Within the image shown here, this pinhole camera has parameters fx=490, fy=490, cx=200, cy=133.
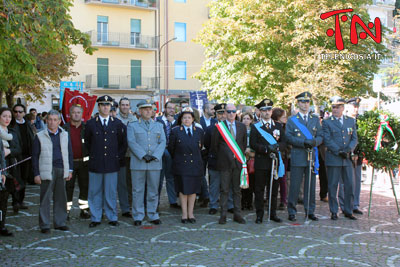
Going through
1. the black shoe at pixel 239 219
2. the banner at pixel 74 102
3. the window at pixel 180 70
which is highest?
the window at pixel 180 70

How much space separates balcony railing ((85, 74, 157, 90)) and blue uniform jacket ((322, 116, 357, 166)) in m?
34.2

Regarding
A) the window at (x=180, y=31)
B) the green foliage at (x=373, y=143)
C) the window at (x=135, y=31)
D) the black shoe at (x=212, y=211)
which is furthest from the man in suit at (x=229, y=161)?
the window at (x=180, y=31)

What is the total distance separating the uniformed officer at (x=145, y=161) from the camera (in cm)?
865

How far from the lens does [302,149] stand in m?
9.05

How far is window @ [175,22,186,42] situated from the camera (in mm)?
44044

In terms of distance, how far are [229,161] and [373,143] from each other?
2.93 m

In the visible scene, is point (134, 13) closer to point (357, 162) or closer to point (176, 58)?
point (176, 58)

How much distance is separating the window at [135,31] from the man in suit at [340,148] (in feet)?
116

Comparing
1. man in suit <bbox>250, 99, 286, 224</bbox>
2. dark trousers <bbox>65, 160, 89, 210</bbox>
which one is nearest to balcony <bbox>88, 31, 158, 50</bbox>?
dark trousers <bbox>65, 160, 89, 210</bbox>

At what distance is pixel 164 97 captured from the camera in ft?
145

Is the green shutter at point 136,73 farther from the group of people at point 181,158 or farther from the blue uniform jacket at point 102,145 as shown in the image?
the blue uniform jacket at point 102,145

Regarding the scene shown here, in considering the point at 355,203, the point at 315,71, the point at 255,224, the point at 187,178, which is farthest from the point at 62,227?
the point at 315,71

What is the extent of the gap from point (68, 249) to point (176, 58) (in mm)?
38237

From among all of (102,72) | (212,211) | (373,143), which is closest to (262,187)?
(212,211)
